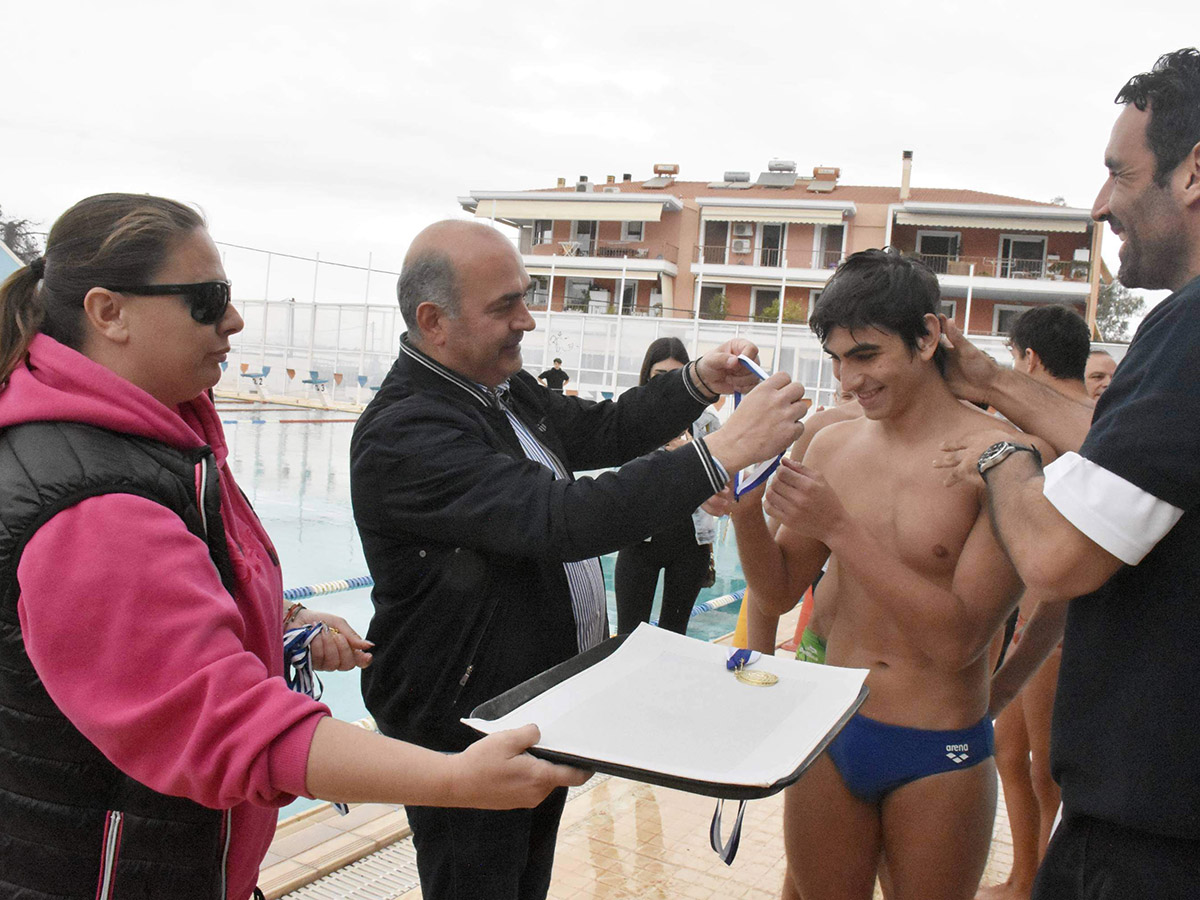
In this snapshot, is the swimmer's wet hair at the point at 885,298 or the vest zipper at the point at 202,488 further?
the swimmer's wet hair at the point at 885,298

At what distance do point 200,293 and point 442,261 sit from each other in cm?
77

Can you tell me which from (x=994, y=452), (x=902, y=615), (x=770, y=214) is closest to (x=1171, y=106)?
(x=994, y=452)

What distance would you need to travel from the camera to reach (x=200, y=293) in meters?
1.45

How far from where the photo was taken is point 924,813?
212 centimetres

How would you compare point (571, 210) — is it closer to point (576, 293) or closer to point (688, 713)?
point (576, 293)

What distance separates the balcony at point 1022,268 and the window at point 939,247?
34 cm

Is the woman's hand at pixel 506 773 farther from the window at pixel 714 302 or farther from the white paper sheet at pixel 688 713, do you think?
the window at pixel 714 302

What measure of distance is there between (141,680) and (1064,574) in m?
1.29

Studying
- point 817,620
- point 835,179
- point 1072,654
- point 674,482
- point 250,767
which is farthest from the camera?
point 835,179

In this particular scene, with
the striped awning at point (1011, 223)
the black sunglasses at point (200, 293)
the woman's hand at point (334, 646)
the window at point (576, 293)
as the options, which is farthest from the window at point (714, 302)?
the black sunglasses at point (200, 293)

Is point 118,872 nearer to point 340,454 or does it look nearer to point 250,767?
point 250,767

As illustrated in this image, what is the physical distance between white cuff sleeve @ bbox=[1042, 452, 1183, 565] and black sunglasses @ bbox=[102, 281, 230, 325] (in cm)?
134

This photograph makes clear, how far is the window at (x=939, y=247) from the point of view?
36.0 m

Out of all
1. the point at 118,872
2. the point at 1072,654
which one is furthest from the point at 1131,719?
the point at 118,872
